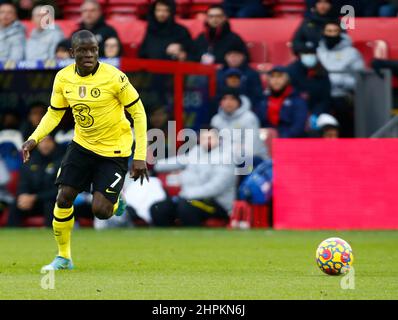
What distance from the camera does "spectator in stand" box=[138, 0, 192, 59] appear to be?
757 inches

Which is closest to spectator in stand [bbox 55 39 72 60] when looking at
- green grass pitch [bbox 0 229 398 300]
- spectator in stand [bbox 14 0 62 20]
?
spectator in stand [bbox 14 0 62 20]

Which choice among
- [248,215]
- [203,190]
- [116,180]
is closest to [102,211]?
[116,180]

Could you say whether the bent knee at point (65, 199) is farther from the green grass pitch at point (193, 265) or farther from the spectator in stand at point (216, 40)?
the spectator in stand at point (216, 40)

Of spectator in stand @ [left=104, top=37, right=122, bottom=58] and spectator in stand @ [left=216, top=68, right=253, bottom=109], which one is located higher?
spectator in stand @ [left=104, top=37, right=122, bottom=58]

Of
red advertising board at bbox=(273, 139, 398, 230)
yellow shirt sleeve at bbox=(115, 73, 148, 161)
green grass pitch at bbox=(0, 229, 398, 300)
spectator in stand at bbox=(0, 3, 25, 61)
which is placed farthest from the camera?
spectator in stand at bbox=(0, 3, 25, 61)

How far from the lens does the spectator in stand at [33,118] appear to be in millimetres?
18656

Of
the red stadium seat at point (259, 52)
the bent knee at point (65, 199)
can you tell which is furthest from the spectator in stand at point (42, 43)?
the bent knee at point (65, 199)

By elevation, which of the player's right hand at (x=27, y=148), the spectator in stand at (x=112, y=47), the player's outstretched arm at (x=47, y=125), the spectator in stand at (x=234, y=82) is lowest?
the player's right hand at (x=27, y=148)

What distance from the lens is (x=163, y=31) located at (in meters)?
19.4

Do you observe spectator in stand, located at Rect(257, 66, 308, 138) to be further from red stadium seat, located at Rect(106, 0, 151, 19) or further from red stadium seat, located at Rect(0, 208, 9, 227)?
red stadium seat, located at Rect(106, 0, 151, 19)

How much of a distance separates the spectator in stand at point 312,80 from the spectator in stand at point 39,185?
3.72 m

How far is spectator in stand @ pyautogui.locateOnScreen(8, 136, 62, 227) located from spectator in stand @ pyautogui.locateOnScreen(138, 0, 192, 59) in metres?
2.41
